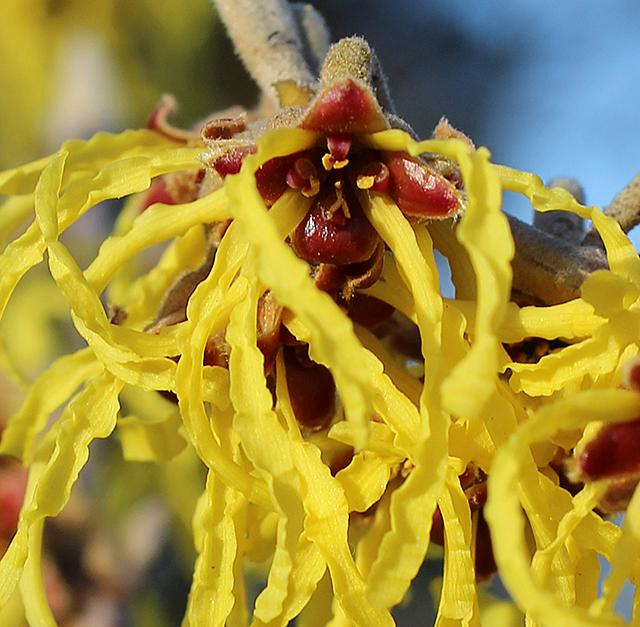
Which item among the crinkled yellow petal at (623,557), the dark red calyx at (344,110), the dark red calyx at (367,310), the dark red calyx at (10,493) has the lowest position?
the dark red calyx at (10,493)

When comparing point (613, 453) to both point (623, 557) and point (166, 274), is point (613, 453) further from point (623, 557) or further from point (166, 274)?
point (166, 274)

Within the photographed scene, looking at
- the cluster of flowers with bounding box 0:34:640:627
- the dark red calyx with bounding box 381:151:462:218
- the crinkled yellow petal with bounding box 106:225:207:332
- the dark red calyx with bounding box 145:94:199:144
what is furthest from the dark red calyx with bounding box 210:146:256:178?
the dark red calyx with bounding box 145:94:199:144

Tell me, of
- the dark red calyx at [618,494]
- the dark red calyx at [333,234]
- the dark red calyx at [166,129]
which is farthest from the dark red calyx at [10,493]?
the dark red calyx at [618,494]

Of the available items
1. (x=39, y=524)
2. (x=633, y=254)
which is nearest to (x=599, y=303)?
(x=633, y=254)

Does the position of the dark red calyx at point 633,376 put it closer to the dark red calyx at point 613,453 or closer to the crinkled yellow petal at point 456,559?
the dark red calyx at point 613,453

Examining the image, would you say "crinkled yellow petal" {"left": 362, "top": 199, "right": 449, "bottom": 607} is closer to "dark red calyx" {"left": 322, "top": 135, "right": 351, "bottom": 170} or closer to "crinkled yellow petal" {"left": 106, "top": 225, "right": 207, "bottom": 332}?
"dark red calyx" {"left": 322, "top": 135, "right": 351, "bottom": 170}

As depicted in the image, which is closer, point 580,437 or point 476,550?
point 580,437

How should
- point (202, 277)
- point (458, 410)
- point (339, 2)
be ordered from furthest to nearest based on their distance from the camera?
point (339, 2), point (202, 277), point (458, 410)

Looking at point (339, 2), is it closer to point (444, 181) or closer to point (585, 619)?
point (444, 181)
